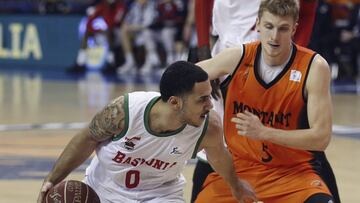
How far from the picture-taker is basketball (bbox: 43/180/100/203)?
15.8 feet

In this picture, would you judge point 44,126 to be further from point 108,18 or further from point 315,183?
point 108,18

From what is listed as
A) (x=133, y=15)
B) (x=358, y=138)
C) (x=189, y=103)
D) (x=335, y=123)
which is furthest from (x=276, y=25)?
(x=133, y=15)

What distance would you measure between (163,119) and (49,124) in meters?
6.71

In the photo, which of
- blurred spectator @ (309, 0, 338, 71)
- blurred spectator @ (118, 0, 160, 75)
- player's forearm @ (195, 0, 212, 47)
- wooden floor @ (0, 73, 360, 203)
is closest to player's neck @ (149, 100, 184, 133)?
player's forearm @ (195, 0, 212, 47)

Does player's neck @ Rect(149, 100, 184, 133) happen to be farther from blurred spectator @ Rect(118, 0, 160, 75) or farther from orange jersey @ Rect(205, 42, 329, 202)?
blurred spectator @ Rect(118, 0, 160, 75)

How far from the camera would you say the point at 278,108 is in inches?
203

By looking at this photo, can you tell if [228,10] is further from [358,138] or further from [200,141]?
[358,138]

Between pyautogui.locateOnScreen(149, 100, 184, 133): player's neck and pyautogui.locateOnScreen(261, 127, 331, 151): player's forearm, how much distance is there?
0.46 metres

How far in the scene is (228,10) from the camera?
6.40m

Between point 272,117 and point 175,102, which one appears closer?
point 175,102

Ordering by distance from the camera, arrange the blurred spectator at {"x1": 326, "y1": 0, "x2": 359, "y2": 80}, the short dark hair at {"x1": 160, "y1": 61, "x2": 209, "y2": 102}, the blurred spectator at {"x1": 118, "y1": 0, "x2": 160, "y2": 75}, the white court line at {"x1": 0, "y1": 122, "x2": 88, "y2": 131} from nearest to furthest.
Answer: the short dark hair at {"x1": 160, "y1": 61, "x2": 209, "y2": 102}, the white court line at {"x1": 0, "y1": 122, "x2": 88, "y2": 131}, the blurred spectator at {"x1": 326, "y1": 0, "x2": 359, "y2": 80}, the blurred spectator at {"x1": 118, "y1": 0, "x2": 160, "y2": 75}

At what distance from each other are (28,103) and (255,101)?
9048mm

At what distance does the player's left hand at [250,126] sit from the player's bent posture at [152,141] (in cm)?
17

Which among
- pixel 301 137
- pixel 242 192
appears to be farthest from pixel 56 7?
pixel 301 137
